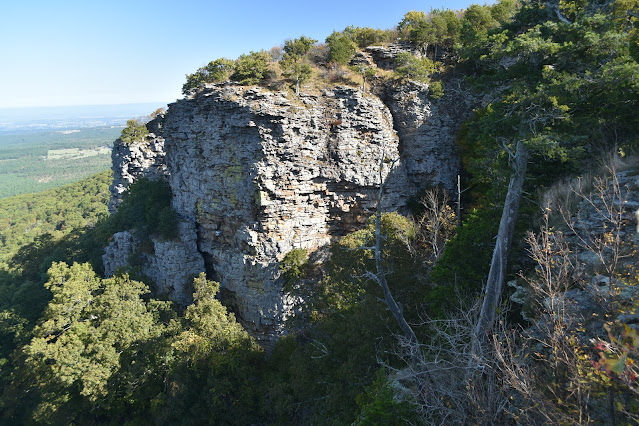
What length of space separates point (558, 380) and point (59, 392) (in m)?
20.2

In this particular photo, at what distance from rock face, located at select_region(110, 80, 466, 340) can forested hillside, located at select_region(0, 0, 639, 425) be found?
Answer: 108 cm

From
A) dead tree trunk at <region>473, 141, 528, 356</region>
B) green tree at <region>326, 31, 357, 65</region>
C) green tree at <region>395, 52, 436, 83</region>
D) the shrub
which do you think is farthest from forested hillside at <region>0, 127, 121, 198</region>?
dead tree trunk at <region>473, 141, 528, 356</region>

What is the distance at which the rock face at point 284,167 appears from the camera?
59.5ft

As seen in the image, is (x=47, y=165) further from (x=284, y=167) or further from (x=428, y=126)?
(x=428, y=126)

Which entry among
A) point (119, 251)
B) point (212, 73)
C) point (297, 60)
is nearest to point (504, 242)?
point (297, 60)

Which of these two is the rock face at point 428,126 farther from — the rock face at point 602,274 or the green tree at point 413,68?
the rock face at point 602,274

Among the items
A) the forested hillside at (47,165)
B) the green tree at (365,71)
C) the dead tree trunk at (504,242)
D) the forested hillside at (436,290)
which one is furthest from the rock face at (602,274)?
the forested hillside at (47,165)

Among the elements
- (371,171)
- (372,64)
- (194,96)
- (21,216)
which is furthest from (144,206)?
(21,216)

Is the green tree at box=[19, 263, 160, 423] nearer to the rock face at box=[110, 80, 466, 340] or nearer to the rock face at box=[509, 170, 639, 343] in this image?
the rock face at box=[110, 80, 466, 340]

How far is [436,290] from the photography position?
10.2m

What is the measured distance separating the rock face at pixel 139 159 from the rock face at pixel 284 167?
1144 cm

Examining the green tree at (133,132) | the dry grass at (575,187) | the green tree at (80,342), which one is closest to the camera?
the dry grass at (575,187)

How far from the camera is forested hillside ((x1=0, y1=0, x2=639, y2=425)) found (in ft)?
16.8

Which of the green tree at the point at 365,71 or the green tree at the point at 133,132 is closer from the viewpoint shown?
the green tree at the point at 365,71
